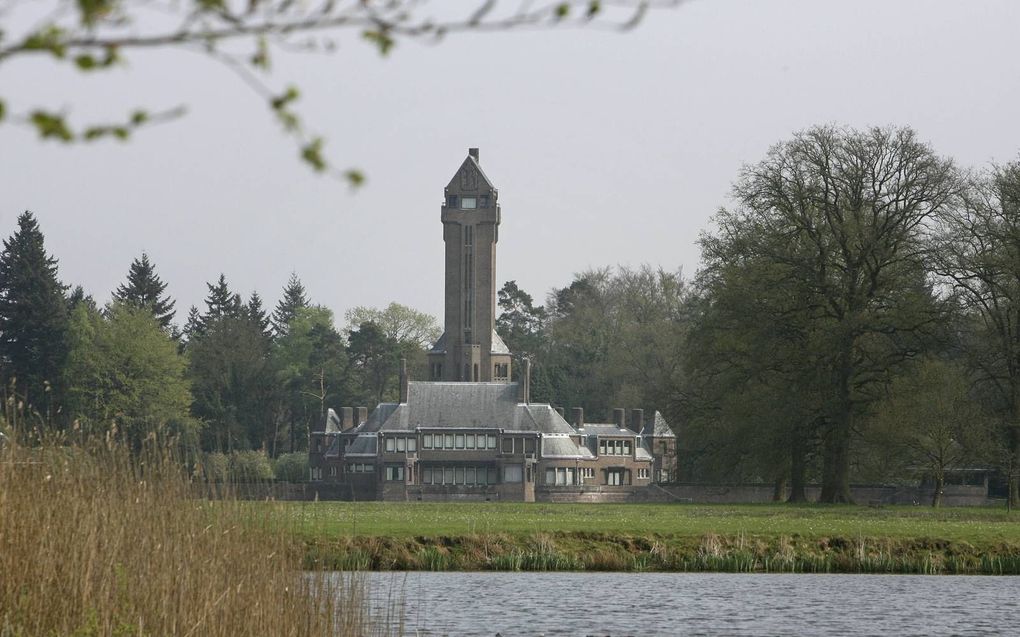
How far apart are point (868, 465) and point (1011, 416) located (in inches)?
337

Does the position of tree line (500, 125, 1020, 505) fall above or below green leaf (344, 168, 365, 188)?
above

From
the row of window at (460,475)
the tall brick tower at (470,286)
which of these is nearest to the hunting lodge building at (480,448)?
the row of window at (460,475)

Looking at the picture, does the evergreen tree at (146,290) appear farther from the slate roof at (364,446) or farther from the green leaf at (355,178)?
the green leaf at (355,178)

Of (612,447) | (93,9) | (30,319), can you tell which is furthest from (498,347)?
(93,9)

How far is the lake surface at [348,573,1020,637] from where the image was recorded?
782 inches

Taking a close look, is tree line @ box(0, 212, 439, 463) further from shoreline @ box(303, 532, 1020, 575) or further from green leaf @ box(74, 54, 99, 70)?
green leaf @ box(74, 54, 99, 70)

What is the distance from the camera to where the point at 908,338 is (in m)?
49.9

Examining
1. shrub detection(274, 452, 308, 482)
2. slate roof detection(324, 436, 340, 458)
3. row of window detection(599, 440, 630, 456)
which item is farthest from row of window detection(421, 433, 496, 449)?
slate roof detection(324, 436, 340, 458)

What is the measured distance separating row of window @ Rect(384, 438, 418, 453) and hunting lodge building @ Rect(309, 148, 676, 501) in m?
0.06

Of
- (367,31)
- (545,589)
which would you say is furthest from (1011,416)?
(367,31)

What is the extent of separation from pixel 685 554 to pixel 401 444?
206ft

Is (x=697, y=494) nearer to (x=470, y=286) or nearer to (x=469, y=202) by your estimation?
(x=470, y=286)

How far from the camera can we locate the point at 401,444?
9100 centimetres

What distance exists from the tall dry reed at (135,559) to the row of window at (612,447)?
274 feet
